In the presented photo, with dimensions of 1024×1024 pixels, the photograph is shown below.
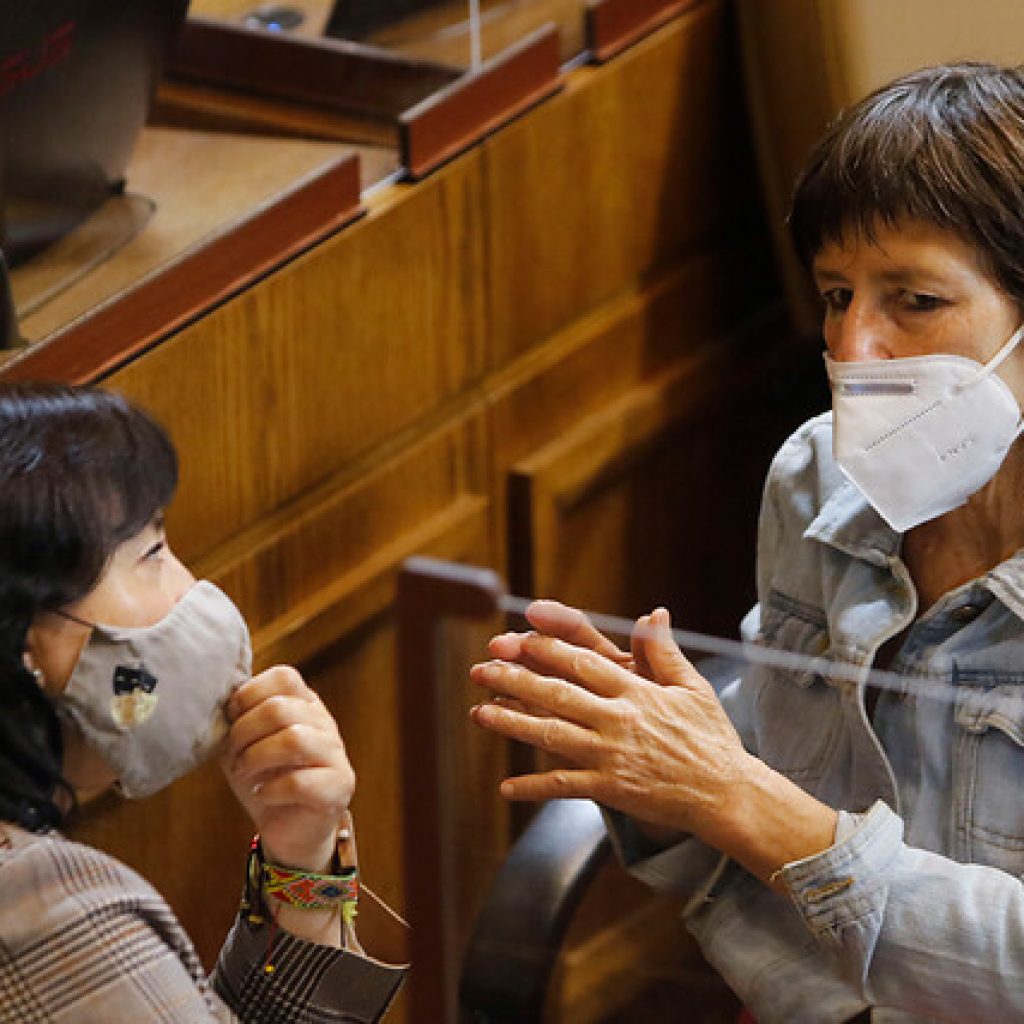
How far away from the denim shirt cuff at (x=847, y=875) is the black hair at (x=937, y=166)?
0.34 metres

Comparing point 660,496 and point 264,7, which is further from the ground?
point 264,7

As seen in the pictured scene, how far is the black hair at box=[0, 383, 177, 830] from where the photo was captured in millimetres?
1154

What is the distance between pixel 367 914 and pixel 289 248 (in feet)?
2.42

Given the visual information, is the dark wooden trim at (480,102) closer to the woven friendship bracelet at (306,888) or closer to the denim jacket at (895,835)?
the denim jacket at (895,835)

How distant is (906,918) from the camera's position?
1272 mm

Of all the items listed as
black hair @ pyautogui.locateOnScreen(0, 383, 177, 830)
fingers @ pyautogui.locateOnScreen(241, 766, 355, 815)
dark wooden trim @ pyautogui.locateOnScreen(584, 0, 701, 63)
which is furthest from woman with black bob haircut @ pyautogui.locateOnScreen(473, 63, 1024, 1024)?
dark wooden trim @ pyautogui.locateOnScreen(584, 0, 701, 63)

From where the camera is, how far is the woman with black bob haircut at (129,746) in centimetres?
115

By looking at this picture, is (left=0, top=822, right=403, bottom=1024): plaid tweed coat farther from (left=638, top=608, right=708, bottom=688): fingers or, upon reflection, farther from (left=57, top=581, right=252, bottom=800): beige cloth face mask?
(left=638, top=608, right=708, bottom=688): fingers

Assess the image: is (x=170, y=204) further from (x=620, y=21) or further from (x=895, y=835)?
(x=895, y=835)

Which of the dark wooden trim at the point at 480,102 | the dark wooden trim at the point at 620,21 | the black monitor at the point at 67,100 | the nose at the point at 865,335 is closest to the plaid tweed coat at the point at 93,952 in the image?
the nose at the point at 865,335

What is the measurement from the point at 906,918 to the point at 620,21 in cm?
113

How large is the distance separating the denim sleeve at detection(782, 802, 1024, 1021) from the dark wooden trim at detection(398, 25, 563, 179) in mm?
866

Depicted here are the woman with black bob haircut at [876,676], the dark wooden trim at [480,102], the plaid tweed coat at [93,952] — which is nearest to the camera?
the plaid tweed coat at [93,952]

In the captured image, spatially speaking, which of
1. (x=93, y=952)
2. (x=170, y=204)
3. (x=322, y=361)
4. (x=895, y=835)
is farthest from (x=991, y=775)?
(x=170, y=204)
